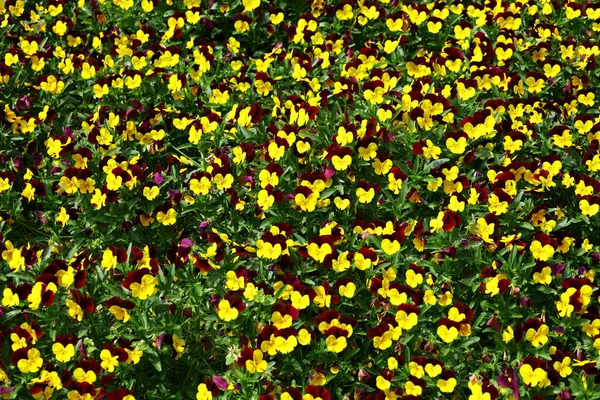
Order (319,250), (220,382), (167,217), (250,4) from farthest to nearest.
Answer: (250,4), (167,217), (319,250), (220,382)

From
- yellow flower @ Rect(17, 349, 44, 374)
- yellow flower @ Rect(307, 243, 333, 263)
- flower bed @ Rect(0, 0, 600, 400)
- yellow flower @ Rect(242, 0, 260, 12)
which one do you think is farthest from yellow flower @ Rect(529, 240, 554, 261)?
yellow flower @ Rect(242, 0, 260, 12)

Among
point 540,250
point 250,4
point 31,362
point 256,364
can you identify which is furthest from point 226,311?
point 250,4

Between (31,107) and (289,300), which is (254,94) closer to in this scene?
(31,107)

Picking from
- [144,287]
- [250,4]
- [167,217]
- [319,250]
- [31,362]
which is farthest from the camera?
[250,4]

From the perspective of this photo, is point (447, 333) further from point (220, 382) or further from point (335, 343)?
point (220, 382)

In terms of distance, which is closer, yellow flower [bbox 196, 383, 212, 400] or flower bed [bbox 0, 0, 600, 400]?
yellow flower [bbox 196, 383, 212, 400]

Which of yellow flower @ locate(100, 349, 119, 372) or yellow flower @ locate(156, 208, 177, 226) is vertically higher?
yellow flower @ locate(156, 208, 177, 226)

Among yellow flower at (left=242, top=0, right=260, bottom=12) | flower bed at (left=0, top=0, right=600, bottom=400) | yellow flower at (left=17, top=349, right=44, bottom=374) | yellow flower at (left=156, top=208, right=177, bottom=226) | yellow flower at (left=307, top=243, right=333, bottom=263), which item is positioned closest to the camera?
yellow flower at (left=17, top=349, right=44, bottom=374)

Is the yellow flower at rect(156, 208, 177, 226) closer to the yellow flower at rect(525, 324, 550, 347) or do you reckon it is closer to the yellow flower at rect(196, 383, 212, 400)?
the yellow flower at rect(196, 383, 212, 400)

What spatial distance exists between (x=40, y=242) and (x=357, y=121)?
5.88 feet

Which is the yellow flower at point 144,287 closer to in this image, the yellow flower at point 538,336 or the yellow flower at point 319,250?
the yellow flower at point 319,250

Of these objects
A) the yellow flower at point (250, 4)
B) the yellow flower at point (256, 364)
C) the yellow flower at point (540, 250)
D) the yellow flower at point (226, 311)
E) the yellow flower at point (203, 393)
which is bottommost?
the yellow flower at point (203, 393)

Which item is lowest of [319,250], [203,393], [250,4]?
[203,393]

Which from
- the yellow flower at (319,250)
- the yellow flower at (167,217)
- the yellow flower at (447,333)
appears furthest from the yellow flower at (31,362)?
the yellow flower at (447,333)
